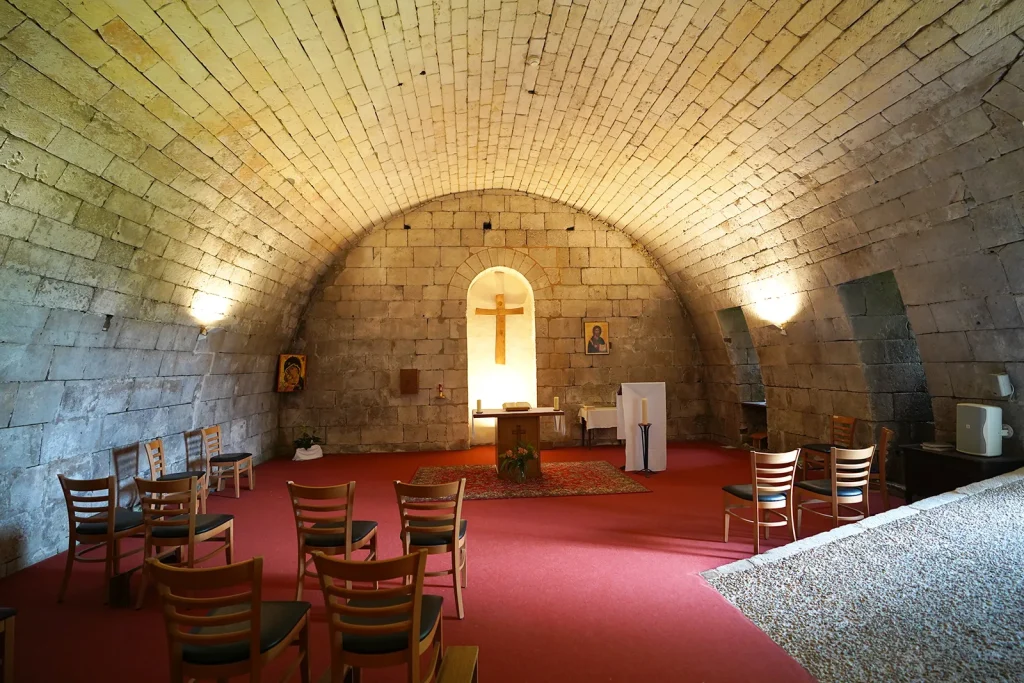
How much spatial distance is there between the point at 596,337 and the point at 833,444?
4.15 meters

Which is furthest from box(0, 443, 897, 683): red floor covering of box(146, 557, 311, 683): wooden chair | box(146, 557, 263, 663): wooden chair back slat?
box(146, 557, 263, 663): wooden chair back slat

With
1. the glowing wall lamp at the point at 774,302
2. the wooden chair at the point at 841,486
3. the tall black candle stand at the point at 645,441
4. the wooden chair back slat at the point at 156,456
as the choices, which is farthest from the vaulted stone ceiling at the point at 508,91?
the tall black candle stand at the point at 645,441

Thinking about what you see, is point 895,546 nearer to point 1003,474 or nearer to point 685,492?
point 1003,474

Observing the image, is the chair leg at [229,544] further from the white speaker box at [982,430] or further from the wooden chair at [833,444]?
the white speaker box at [982,430]

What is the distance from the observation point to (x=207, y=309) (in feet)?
20.9

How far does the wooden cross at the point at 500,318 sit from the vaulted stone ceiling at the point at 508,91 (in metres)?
2.94

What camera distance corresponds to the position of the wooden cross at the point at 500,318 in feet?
33.4

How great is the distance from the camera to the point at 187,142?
436cm

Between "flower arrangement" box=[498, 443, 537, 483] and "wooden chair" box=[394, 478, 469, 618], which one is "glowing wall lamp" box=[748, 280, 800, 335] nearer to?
"flower arrangement" box=[498, 443, 537, 483]

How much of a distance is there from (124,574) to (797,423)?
7.59m

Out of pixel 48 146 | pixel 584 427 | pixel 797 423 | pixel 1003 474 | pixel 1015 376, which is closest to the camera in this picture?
pixel 48 146

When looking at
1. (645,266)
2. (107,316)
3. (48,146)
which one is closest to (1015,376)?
(645,266)

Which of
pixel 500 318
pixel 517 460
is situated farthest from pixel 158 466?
pixel 500 318

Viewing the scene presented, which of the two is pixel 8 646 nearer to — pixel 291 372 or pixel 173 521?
pixel 173 521
